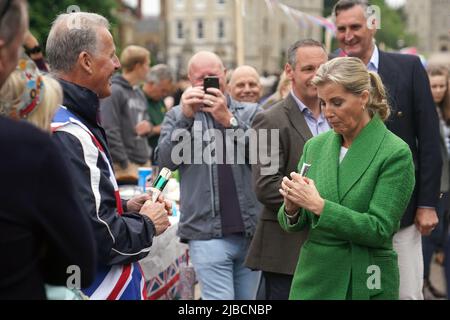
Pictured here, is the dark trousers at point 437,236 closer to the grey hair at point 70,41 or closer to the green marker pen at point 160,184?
the green marker pen at point 160,184

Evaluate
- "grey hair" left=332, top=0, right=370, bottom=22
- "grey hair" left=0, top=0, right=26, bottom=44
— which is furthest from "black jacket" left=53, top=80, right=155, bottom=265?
"grey hair" left=332, top=0, right=370, bottom=22

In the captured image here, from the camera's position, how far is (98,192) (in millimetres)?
3631

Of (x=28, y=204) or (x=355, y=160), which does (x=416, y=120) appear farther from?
(x=28, y=204)

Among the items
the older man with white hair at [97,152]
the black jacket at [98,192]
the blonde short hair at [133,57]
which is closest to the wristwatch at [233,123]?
the older man with white hair at [97,152]

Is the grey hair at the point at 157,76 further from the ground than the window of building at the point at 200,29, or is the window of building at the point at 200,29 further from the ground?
the grey hair at the point at 157,76

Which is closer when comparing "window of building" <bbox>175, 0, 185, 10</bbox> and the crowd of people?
the crowd of people

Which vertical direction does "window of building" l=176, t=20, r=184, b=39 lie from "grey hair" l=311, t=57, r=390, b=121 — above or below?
below

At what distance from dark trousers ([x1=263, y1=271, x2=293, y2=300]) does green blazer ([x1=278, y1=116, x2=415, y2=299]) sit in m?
0.92

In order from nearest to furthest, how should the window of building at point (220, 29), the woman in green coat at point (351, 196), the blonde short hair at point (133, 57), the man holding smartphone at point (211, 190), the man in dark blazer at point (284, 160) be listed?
the woman in green coat at point (351, 196)
the man in dark blazer at point (284, 160)
the man holding smartphone at point (211, 190)
the blonde short hair at point (133, 57)
the window of building at point (220, 29)

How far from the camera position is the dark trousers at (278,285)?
16.8ft

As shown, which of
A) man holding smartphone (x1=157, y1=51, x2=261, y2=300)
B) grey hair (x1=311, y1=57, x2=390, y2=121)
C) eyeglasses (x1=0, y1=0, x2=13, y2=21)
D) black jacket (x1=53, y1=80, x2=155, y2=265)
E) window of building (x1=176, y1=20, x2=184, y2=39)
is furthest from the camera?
window of building (x1=176, y1=20, x2=184, y2=39)

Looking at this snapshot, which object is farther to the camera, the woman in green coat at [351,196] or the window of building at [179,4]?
the window of building at [179,4]

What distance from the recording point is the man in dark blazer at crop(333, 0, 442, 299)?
531 centimetres

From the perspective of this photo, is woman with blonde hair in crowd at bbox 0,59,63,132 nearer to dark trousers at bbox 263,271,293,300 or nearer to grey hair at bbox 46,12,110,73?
grey hair at bbox 46,12,110,73
